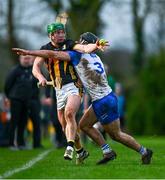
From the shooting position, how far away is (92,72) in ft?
45.3

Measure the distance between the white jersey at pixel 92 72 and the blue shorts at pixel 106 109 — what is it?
7 centimetres

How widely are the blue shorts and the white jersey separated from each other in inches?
2.9

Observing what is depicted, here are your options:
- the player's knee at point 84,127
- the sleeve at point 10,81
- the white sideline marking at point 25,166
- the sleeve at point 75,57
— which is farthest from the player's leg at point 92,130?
the sleeve at point 10,81

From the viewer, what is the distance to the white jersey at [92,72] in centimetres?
1382

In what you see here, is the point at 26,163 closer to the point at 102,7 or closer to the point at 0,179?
the point at 0,179

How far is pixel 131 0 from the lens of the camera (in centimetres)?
4559

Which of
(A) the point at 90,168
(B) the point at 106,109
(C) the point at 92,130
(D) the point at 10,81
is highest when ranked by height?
(B) the point at 106,109

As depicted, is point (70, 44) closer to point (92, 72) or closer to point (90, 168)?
point (92, 72)

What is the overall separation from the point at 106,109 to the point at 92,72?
56 centimetres

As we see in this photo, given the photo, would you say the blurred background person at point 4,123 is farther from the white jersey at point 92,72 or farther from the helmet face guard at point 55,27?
the white jersey at point 92,72

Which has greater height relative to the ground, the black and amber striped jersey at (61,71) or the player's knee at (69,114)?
the black and amber striped jersey at (61,71)

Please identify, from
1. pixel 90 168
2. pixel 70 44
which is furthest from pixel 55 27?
pixel 90 168

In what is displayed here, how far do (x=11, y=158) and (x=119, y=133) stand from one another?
11.5ft

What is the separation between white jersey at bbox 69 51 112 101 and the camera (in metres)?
13.8
